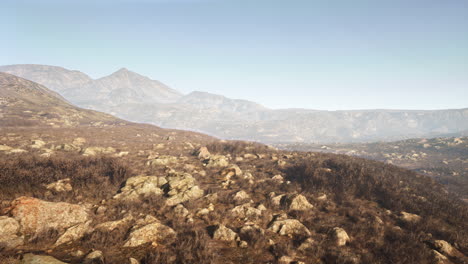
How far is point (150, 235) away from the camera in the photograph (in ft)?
20.7

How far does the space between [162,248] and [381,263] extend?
6533 mm

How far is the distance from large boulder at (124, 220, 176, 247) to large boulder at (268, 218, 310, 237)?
3788 millimetres

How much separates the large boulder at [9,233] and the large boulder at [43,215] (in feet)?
0.57

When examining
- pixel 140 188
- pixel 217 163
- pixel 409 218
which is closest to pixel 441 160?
pixel 409 218

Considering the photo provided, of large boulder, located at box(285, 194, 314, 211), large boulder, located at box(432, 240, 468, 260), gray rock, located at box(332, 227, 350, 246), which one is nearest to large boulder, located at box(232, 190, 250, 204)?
large boulder, located at box(285, 194, 314, 211)

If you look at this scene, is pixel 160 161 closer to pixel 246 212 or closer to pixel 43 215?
pixel 43 215

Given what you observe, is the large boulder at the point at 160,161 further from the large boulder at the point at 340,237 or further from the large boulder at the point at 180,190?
the large boulder at the point at 340,237

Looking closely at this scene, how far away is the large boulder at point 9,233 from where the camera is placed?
5051mm

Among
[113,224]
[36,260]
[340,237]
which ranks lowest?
[340,237]

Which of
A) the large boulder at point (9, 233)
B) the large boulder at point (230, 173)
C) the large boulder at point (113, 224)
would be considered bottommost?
the large boulder at point (230, 173)

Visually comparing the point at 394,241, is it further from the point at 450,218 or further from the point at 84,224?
the point at 84,224

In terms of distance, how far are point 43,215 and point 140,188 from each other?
389 cm

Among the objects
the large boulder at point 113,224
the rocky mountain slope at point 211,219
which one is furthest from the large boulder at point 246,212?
the large boulder at point 113,224

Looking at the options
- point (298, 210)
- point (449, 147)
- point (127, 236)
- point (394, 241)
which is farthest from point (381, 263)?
point (449, 147)
